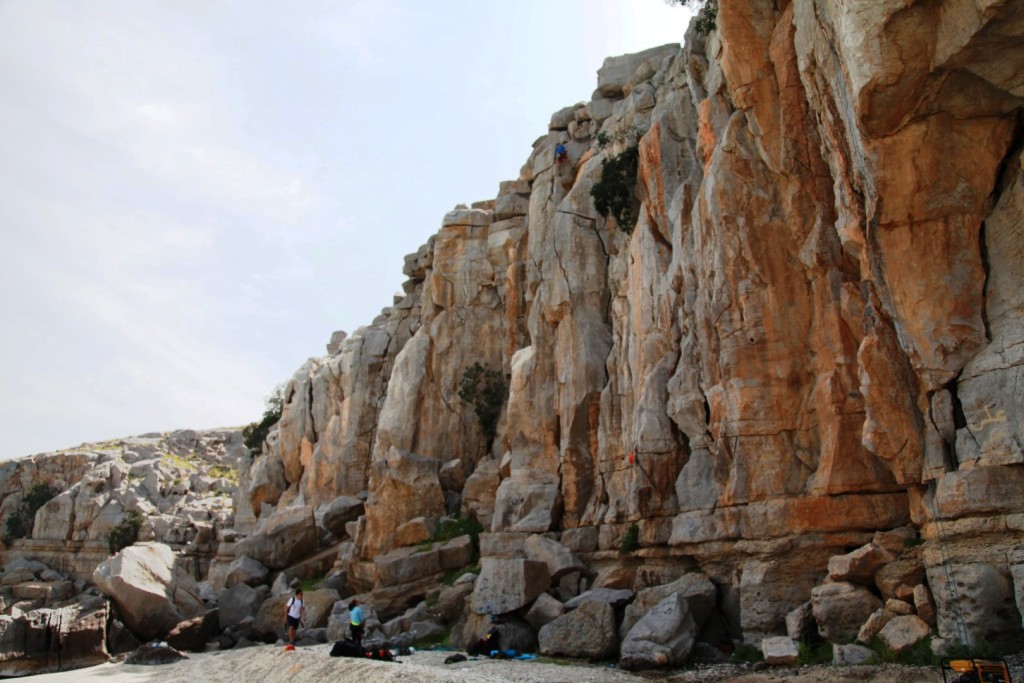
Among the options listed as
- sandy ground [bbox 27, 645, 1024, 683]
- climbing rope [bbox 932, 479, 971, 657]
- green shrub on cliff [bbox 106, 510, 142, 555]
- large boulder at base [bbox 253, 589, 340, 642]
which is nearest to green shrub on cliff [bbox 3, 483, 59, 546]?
green shrub on cliff [bbox 106, 510, 142, 555]

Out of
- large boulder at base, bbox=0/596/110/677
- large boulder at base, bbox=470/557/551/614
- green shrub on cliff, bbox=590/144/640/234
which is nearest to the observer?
large boulder at base, bbox=470/557/551/614

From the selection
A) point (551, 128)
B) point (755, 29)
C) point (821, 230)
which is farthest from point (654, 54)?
point (821, 230)

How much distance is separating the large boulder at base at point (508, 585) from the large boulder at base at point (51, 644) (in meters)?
15.1

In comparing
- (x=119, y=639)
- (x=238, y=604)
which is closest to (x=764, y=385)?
(x=119, y=639)

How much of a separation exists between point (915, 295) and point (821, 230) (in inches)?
175

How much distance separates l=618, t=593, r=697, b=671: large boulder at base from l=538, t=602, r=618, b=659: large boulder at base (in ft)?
3.53

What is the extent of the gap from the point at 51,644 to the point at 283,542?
45.2 ft

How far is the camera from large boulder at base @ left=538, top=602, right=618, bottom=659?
20797 mm

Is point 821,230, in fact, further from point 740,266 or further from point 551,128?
point 551,128

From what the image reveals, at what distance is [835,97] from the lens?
17.6m

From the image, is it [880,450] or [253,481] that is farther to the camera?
[253,481]

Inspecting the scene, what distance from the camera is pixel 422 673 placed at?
18.1 meters

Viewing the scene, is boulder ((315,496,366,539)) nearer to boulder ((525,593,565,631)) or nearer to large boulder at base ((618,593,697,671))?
boulder ((525,593,565,631))

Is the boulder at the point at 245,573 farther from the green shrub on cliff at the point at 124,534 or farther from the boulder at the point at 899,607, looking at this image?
the boulder at the point at 899,607
